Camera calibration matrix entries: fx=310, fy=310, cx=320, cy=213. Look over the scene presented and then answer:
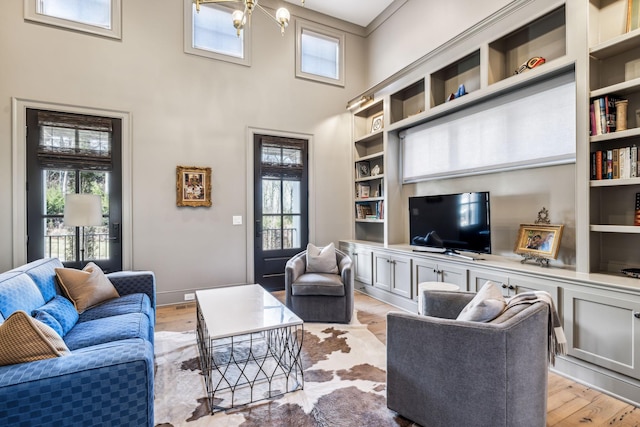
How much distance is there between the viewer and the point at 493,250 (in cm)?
344

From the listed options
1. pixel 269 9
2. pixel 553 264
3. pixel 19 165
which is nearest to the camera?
pixel 553 264

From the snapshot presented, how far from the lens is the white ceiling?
189 inches

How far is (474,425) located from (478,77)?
3.45 m

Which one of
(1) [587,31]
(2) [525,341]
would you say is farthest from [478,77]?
(2) [525,341]

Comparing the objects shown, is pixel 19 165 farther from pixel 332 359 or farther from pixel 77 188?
pixel 332 359

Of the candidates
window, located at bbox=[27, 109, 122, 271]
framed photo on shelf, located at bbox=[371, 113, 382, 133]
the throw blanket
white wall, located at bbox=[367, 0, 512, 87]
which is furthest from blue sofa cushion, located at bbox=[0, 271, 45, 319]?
white wall, located at bbox=[367, 0, 512, 87]

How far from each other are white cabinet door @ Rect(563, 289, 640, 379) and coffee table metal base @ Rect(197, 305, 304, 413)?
6.68ft

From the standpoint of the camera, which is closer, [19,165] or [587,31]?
[587,31]

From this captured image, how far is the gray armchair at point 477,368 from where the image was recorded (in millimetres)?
1521

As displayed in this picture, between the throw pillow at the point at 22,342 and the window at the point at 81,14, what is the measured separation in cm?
385

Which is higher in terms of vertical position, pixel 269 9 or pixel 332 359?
pixel 269 9

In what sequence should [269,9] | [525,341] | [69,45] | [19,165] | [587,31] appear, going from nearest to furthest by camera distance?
[525,341]
[587,31]
[19,165]
[69,45]
[269,9]

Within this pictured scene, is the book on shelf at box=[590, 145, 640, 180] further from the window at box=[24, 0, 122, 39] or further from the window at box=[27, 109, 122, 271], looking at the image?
the window at box=[24, 0, 122, 39]

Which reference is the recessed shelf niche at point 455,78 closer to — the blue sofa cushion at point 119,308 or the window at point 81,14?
the blue sofa cushion at point 119,308
